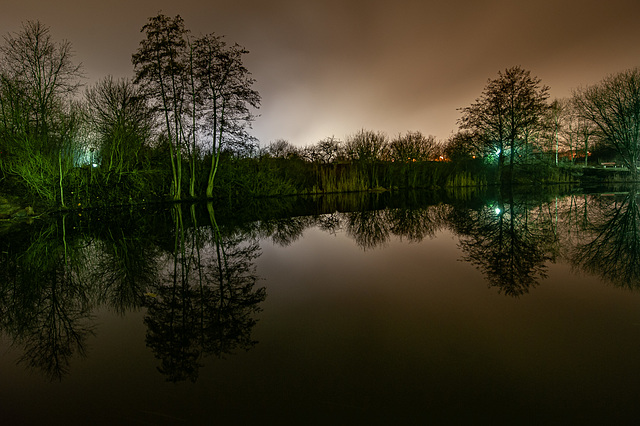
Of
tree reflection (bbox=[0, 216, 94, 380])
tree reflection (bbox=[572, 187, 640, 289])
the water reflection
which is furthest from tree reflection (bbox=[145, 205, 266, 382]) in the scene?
tree reflection (bbox=[572, 187, 640, 289])

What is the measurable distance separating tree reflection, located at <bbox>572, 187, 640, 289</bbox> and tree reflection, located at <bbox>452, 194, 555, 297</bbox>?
1.43ft

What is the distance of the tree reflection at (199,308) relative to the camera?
2.19m

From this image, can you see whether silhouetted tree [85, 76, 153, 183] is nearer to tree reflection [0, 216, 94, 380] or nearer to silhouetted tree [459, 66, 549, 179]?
tree reflection [0, 216, 94, 380]

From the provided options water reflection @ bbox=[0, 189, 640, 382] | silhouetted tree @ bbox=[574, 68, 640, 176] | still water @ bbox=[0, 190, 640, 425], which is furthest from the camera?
silhouetted tree @ bbox=[574, 68, 640, 176]

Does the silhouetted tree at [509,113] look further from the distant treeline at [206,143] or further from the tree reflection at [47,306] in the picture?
the tree reflection at [47,306]

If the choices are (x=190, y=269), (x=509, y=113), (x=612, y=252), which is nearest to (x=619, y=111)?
(x=509, y=113)

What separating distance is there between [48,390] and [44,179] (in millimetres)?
13335

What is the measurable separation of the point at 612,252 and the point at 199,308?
17.8ft

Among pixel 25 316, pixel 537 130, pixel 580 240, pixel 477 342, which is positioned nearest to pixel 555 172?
pixel 537 130

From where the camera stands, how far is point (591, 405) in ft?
4.85

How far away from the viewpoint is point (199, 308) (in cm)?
295

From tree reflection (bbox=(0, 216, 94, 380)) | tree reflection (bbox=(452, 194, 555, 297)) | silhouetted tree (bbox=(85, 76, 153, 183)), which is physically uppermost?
silhouetted tree (bbox=(85, 76, 153, 183))

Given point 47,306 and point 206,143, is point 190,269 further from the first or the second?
point 206,143

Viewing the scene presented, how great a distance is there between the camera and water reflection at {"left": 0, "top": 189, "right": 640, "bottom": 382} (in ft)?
8.02
